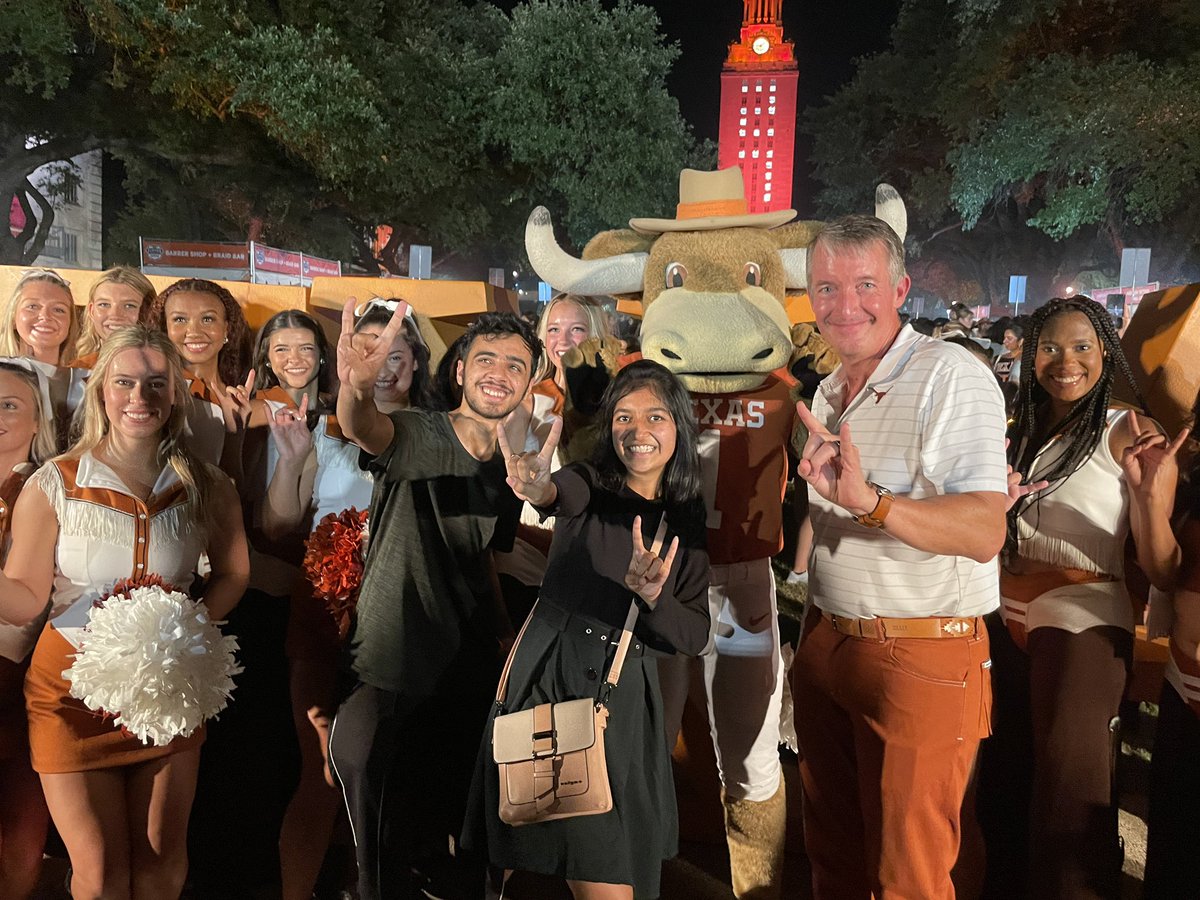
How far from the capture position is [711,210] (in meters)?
3.09

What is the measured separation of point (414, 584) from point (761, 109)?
1594 inches

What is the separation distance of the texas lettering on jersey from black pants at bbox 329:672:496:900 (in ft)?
2.97

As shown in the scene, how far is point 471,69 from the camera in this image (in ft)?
37.0

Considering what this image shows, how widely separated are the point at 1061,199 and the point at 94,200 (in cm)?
2569

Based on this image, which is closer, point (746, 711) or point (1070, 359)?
point (1070, 359)

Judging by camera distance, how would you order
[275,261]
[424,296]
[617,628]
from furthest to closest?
[275,261] → [424,296] → [617,628]

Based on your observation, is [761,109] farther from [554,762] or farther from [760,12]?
[554,762]

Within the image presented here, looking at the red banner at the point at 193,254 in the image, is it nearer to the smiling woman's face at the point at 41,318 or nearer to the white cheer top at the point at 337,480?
the smiling woman's face at the point at 41,318

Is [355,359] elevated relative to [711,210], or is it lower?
lower

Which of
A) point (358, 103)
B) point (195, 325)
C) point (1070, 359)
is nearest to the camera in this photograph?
point (1070, 359)

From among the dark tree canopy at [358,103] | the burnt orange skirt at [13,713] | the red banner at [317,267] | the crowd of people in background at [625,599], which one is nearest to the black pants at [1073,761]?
the crowd of people in background at [625,599]

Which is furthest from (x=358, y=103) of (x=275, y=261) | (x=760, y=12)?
(x=760, y=12)

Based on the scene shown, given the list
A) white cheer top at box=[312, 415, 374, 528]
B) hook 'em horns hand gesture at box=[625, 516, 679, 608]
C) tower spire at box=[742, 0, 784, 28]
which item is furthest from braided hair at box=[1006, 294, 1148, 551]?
tower spire at box=[742, 0, 784, 28]

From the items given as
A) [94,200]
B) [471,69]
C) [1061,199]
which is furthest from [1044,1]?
Answer: [94,200]
